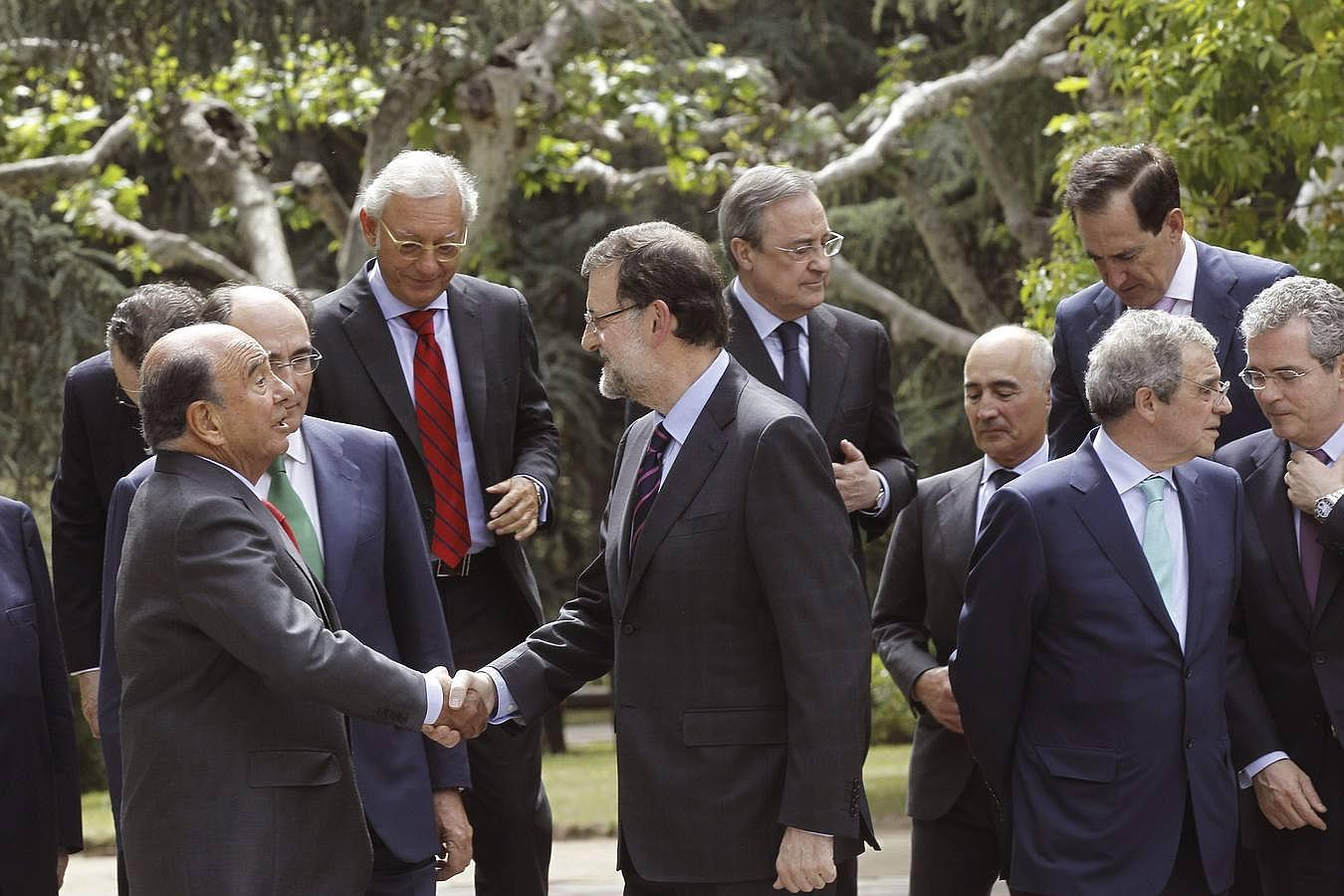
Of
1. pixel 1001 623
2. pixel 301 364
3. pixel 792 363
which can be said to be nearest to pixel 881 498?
pixel 792 363

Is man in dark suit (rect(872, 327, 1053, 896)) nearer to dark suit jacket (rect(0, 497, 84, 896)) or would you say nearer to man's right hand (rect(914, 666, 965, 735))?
man's right hand (rect(914, 666, 965, 735))

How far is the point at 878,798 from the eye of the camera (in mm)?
12789

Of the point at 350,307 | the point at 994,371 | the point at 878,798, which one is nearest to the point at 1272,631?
the point at 994,371

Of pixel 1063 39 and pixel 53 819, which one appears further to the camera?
pixel 1063 39

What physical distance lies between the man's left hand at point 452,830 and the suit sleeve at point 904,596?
1.35 metres

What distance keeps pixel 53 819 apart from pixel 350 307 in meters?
1.52

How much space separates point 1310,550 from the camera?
4477 millimetres

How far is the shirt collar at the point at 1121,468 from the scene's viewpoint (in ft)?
13.9

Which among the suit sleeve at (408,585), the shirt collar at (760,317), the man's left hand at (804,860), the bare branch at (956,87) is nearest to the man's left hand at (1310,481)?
the shirt collar at (760,317)

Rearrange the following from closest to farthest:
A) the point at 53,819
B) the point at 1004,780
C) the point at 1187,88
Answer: the point at 1004,780 < the point at 53,819 < the point at 1187,88

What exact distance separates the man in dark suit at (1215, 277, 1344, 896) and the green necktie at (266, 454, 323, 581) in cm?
Result: 208

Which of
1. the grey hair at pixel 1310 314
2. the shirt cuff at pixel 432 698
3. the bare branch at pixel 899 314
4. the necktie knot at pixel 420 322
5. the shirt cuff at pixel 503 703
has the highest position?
the grey hair at pixel 1310 314

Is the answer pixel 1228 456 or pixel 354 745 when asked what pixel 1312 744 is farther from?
pixel 354 745

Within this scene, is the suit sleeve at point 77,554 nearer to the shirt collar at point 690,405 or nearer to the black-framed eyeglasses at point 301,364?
the black-framed eyeglasses at point 301,364
